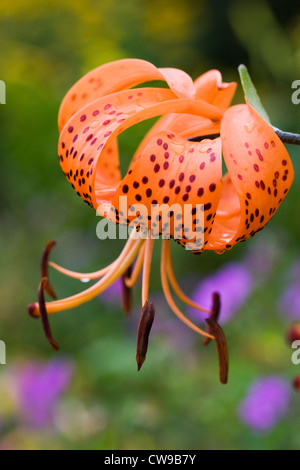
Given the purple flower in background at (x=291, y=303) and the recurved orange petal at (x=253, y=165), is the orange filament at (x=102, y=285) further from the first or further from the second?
the purple flower in background at (x=291, y=303)

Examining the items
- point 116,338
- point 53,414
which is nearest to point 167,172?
point 53,414

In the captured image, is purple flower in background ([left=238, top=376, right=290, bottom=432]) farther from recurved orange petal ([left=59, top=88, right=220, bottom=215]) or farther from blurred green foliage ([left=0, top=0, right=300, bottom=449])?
recurved orange petal ([left=59, top=88, right=220, bottom=215])

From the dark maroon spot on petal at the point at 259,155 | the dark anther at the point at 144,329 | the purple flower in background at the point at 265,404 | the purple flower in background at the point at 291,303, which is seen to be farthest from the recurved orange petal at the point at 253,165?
the purple flower in background at the point at 291,303

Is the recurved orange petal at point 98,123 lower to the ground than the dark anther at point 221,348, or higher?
higher

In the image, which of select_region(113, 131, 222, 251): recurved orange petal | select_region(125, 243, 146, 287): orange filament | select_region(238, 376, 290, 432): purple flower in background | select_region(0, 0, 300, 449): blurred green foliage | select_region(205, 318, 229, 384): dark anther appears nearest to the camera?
select_region(113, 131, 222, 251): recurved orange petal

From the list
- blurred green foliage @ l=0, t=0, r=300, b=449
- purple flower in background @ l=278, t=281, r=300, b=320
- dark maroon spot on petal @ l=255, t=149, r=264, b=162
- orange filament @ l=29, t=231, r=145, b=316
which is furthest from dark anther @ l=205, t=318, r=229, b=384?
purple flower in background @ l=278, t=281, r=300, b=320
